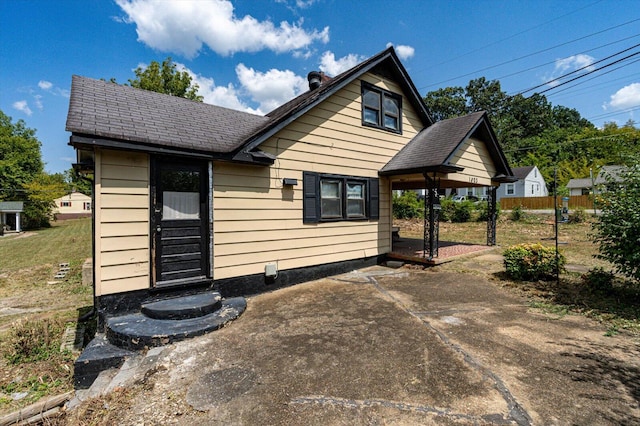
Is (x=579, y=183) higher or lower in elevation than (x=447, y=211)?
higher

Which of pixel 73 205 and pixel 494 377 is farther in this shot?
pixel 73 205

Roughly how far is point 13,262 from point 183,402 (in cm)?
1377

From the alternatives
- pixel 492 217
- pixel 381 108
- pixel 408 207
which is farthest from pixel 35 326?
pixel 408 207

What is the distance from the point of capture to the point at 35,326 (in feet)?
15.6

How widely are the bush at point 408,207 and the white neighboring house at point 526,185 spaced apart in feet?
66.7

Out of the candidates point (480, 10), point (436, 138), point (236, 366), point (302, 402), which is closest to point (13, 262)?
point (236, 366)

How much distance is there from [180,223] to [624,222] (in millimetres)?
7505

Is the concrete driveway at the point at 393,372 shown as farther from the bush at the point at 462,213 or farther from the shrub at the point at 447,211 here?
the shrub at the point at 447,211

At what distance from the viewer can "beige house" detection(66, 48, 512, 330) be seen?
4.43 m

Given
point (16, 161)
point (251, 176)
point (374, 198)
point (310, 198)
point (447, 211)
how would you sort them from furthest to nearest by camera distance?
1. point (16, 161)
2. point (447, 211)
3. point (374, 198)
4. point (310, 198)
5. point (251, 176)

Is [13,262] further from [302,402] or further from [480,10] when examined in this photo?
[480,10]

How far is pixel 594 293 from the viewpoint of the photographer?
5273 mm

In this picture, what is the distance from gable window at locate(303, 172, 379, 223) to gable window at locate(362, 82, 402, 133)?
1753 millimetres

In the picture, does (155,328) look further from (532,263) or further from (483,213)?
(483,213)
